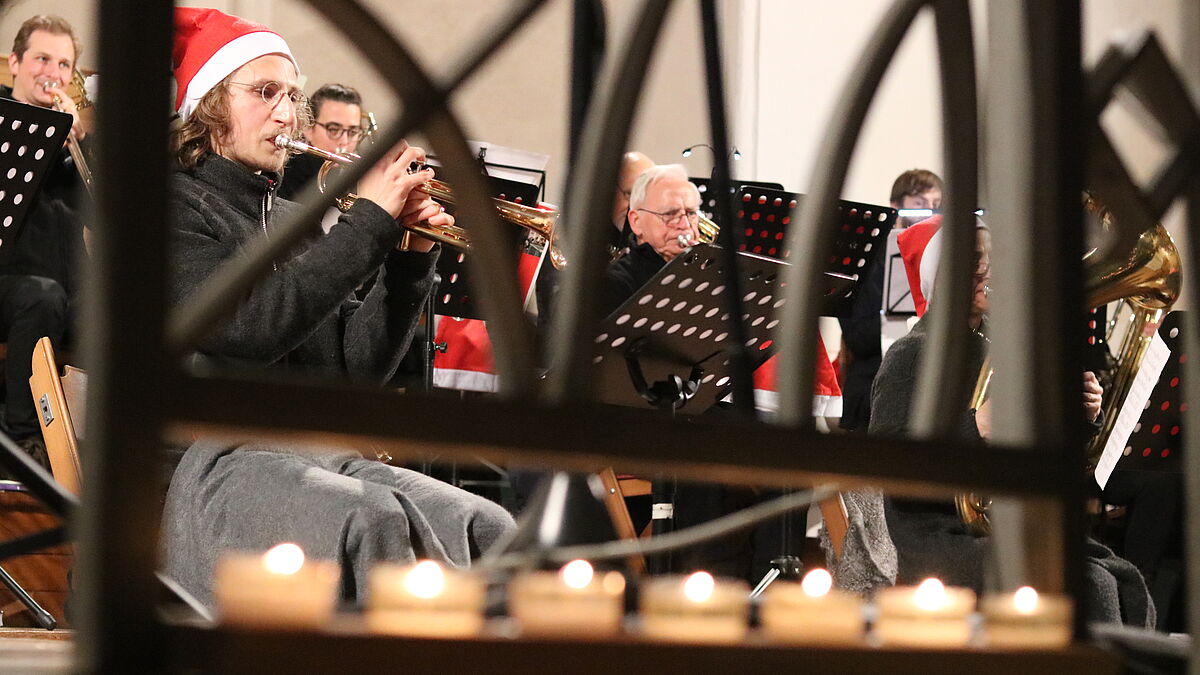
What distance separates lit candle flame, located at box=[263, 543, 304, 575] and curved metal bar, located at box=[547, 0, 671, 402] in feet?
0.51

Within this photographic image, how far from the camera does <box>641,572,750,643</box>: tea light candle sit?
649mm

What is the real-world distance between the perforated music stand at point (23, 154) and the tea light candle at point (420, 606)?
248 centimetres

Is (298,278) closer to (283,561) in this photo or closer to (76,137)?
(283,561)

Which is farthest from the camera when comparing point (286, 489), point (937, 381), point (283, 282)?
point (283, 282)

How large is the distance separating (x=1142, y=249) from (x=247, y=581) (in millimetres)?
2447

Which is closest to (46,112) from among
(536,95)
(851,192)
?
(536,95)

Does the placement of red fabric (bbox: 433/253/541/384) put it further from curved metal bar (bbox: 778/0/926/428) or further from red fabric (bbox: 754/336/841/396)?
curved metal bar (bbox: 778/0/926/428)

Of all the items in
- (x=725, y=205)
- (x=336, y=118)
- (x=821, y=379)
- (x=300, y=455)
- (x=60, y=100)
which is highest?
(x=336, y=118)

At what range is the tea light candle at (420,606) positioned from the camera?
0.59 metres

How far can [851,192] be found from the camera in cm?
732

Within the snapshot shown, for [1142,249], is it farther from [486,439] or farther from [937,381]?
[486,439]

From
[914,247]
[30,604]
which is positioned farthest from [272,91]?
[914,247]

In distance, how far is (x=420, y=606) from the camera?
0.60m

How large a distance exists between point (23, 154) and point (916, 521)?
2243mm
